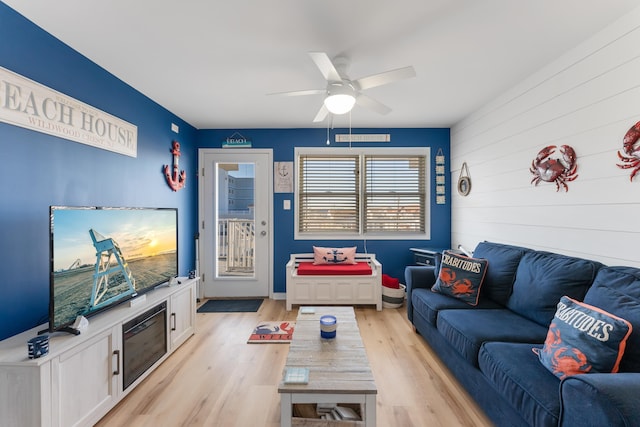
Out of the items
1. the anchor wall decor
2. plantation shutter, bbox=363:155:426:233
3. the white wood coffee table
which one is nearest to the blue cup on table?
the white wood coffee table

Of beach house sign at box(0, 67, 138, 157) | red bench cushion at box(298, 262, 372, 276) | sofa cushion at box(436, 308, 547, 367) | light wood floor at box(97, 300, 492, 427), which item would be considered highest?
beach house sign at box(0, 67, 138, 157)

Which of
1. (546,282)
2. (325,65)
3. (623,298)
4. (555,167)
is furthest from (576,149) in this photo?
(325,65)

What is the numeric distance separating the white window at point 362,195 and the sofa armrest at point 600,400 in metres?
3.03

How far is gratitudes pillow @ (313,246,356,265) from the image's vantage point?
3.77 m

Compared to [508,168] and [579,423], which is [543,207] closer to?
[508,168]

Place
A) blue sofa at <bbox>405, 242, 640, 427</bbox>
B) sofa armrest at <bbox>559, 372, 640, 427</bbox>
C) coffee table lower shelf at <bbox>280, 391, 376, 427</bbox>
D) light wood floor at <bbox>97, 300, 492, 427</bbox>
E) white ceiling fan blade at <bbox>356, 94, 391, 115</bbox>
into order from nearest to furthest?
sofa armrest at <bbox>559, 372, 640, 427</bbox>, blue sofa at <bbox>405, 242, 640, 427</bbox>, coffee table lower shelf at <bbox>280, 391, 376, 427</bbox>, light wood floor at <bbox>97, 300, 492, 427</bbox>, white ceiling fan blade at <bbox>356, 94, 391, 115</bbox>

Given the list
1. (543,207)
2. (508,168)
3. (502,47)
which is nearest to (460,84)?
(502,47)

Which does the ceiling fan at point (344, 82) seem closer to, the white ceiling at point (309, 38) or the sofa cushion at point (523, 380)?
the white ceiling at point (309, 38)

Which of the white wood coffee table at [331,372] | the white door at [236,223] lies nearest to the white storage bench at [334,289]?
the white door at [236,223]

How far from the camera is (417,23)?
69.2 inches

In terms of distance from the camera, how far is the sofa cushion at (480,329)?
1.73m

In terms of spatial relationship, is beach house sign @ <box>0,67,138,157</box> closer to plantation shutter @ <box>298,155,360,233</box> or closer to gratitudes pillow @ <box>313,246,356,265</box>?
plantation shutter @ <box>298,155,360,233</box>

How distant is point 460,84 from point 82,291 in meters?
3.47

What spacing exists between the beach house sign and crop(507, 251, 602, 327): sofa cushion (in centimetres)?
357
